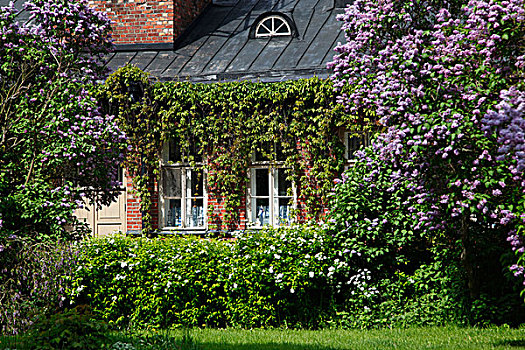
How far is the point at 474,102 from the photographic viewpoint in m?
6.28

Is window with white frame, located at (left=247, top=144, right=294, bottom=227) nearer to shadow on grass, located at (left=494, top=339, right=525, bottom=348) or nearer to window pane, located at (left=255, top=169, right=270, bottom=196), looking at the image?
window pane, located at (left=255, top=169, right=270, bottom=196)

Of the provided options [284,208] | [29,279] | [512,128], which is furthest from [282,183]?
[512,128]

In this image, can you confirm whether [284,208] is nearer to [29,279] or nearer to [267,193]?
[267,193]

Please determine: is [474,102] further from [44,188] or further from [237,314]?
[44,188]

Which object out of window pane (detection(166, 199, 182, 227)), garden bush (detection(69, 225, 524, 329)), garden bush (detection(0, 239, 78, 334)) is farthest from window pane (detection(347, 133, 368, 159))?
garden bush (detection(0, 239, 78, 334))

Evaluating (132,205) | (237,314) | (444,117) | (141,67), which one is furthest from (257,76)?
(444,117)

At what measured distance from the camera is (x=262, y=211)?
11891 mm

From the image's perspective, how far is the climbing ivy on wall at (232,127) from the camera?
11.2 metres

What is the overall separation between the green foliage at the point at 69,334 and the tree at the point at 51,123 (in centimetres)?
243

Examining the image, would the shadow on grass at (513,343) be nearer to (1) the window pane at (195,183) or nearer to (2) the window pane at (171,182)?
(1) the window pane at (195,183)

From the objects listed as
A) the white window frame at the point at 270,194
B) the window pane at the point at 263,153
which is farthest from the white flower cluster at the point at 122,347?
the window pane at the point at 263,153

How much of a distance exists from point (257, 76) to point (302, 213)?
8.98 ft

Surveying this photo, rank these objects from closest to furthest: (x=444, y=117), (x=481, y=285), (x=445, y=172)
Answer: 1. (x=444, y=117)
2. (x=445, y=172)
3. (x=481, y=285)

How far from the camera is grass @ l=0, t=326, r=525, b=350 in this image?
Answer: 6449 mm
